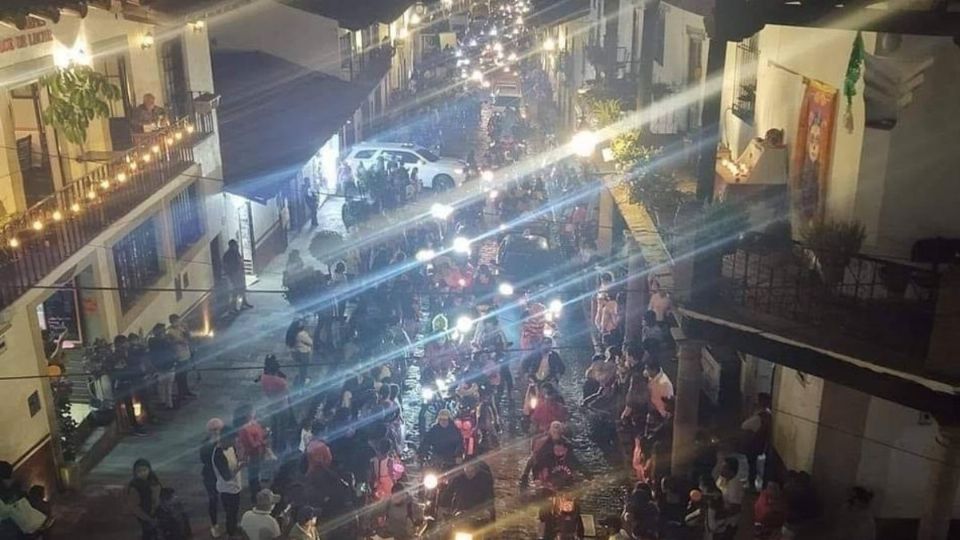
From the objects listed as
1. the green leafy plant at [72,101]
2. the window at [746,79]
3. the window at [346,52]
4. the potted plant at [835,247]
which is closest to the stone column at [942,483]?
the potted plant at [835,247]

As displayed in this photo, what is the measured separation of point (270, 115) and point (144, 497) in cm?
1647

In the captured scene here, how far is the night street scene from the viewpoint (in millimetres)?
9430

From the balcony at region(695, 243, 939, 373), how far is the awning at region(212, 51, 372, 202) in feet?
42.2

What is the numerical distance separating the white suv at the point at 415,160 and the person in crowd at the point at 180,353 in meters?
15.1

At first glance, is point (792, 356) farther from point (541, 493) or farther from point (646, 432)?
point (541, 493)

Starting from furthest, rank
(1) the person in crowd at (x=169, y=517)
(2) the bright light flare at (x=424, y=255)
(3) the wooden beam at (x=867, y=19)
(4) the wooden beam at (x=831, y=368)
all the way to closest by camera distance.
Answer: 1. (2) the bright light flare at (x=424, y=255)
2. (1) the person in crowd at (x=169, y=517)
3. (3) the wooden beam at (x=867, y=19)
4. (4) the wooden beam at (x=831, y=368)

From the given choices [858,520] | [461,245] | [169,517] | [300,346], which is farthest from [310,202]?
[858,520]

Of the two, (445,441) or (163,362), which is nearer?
(445,441)

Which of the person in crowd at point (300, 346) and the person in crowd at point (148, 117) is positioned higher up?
the person in crowd at point (148, 117)

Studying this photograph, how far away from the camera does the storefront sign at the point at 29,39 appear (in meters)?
13.7

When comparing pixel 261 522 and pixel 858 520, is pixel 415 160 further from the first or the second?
pixel 261 522

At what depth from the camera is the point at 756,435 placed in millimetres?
12023

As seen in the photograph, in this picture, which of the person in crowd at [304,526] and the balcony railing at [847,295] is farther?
the person in crowd at [304,526]

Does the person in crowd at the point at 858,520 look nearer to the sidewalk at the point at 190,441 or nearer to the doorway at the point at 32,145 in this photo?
the sidewalk at the point at 190,441
